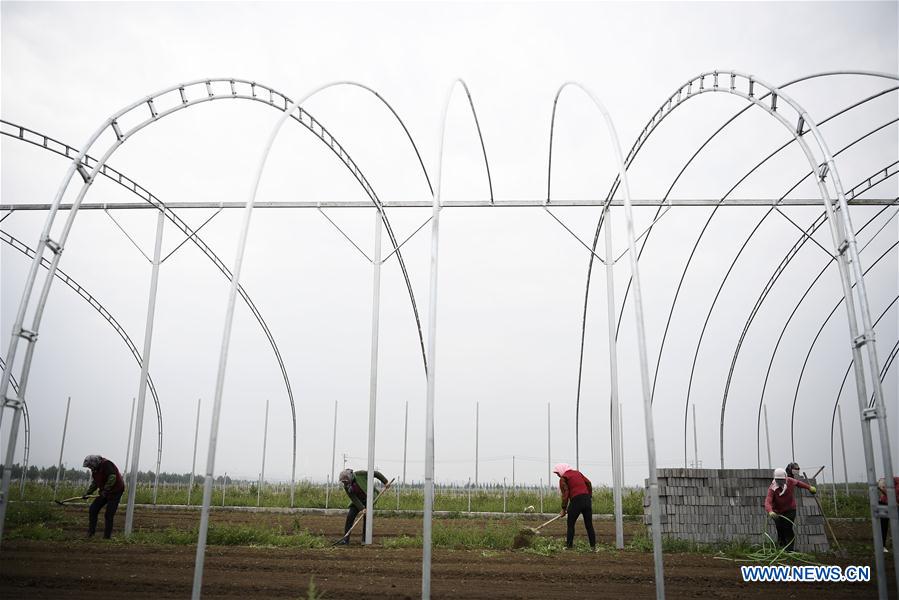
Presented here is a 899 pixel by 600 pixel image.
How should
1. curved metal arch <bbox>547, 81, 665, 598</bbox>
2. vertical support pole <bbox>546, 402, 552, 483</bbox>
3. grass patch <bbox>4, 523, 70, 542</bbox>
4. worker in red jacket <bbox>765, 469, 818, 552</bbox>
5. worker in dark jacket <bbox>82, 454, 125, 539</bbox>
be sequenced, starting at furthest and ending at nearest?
vertical support pole <bbox>546, 402, 552, 483</bbox> → worker in dark jacket <bbox>82, 454, 125, 539</bbox> → grass patch <bbox>4, 523, 70, 542</bbox> → worker in red jacket <bbox>765, 469, 818, 552</bbox> → curved metal arch <bbox>547, 81, 665, 598</bbox>

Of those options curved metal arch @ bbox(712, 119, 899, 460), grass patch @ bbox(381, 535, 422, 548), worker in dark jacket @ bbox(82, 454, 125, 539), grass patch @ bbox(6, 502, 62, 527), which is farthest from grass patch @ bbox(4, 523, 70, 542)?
curved metal arch @ bbox(712, 119, 899, 460)

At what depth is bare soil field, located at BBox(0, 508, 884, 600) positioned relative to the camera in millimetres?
8977

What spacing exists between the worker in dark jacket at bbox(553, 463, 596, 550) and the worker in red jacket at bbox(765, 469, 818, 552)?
11.0ft

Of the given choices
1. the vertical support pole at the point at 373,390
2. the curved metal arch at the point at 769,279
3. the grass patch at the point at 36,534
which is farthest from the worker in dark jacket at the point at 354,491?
the curved metal arch at the point at 769,279

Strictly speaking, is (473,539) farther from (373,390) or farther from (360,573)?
(360,573)

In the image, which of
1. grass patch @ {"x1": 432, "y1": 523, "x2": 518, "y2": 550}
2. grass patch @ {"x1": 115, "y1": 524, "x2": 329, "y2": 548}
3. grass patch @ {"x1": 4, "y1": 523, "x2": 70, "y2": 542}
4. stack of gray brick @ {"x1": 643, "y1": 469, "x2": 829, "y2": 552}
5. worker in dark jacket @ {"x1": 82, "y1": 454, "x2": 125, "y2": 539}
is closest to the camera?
grass patch @ {"x1": 115, "y1": 524, "x2": 329, "y2": 548}

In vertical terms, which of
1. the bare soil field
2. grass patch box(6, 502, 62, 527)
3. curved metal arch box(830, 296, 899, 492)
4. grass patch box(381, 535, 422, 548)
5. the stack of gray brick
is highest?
curved metal arch box(830, 296, 899, 492)

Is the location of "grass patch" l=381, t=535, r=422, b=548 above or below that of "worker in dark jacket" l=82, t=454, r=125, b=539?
below

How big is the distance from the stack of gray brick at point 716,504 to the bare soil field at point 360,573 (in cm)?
153

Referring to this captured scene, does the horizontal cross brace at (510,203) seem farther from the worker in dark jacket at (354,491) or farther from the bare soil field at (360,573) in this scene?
the bare soil field at (360,573)

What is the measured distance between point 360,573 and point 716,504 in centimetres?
849

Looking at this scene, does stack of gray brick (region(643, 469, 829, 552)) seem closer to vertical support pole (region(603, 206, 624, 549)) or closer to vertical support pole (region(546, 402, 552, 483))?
vertical support pole (region(603, 206, 624, 549))

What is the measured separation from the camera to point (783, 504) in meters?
12.9

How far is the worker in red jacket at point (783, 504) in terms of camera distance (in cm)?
1280
